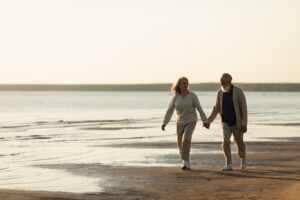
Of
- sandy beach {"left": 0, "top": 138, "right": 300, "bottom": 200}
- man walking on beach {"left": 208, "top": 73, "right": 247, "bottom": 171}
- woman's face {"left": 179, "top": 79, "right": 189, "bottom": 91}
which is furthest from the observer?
woman's face {"left": 179, "top": 79, "right": 189, "bottom": 91}

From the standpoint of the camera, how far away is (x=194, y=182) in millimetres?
13125

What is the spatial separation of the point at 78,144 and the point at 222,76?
11.5m

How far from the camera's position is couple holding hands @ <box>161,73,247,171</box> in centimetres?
1452

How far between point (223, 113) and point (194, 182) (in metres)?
2.07

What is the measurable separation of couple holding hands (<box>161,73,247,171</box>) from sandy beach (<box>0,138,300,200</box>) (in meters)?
0.51

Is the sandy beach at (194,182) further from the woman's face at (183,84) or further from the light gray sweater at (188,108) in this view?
the woman's face at (183,84)

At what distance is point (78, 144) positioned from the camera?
2508cm

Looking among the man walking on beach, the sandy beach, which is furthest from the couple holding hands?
the sandy beach

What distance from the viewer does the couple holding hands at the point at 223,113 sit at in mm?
14516

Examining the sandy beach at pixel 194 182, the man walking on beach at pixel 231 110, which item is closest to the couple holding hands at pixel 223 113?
the man walking on beach at pixel 231 110

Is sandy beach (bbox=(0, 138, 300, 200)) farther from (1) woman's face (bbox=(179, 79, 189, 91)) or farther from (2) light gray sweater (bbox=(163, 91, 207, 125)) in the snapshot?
(1) woman's face (bbox=(179, 79, 189, 91))

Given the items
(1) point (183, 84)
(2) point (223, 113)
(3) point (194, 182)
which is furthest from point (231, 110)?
(3) point (194, 182)

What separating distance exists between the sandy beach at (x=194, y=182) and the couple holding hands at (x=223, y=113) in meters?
0.51

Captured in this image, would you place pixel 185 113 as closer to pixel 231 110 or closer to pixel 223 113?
pixel 223 113
